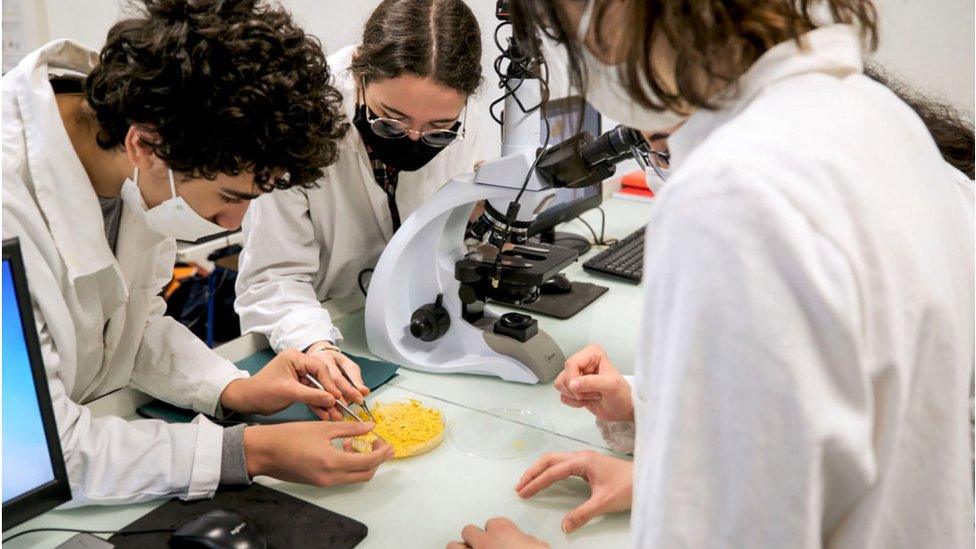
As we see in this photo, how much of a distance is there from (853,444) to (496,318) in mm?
1055

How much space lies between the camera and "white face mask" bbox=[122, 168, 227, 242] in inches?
43.3

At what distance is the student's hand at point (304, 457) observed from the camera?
104 cm

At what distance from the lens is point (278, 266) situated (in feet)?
5.39

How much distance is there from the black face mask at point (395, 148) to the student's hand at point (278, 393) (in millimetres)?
565

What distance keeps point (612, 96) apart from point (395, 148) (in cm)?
100

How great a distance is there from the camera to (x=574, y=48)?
0.65 m

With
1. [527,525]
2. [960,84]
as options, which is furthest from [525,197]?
[960,84]

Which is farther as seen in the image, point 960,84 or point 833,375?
point 960,84

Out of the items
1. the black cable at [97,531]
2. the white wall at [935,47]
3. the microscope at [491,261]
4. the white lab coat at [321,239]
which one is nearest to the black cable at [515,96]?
the microscope at [491,261]

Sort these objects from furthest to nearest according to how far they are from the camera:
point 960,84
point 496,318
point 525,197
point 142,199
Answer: point 960,84 < point 496,318 < point 525,197 < point 142,199

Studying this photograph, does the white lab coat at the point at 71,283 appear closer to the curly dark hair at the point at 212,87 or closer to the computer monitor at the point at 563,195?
the curly dark hair at the point at 212,87

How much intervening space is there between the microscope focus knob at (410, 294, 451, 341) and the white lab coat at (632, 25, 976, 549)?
93 centimetres

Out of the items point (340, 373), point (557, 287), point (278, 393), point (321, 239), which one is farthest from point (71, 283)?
point (557, 287)

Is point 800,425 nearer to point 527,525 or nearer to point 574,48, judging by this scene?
point 574,48
